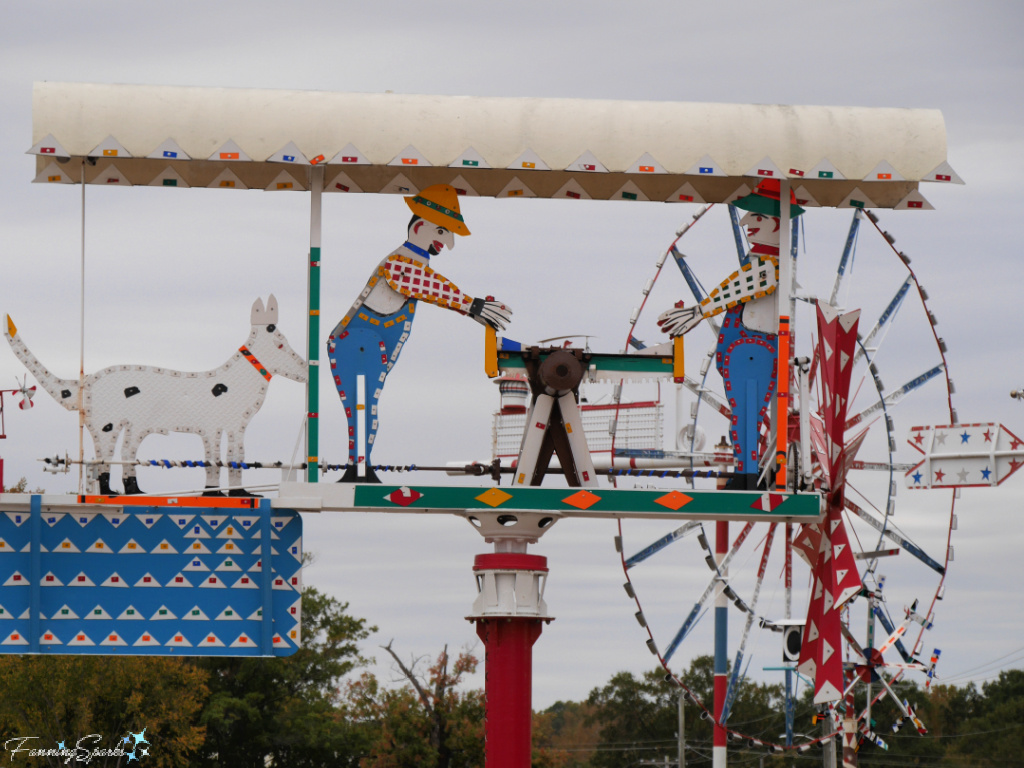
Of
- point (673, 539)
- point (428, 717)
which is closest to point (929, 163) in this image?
point (673, 539)

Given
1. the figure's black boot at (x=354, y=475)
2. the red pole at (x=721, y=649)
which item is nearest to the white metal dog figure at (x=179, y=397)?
the figure's black boot at (x=354, y=475)

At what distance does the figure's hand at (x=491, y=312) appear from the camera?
16172mm

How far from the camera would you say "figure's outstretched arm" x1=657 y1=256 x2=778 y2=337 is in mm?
16516

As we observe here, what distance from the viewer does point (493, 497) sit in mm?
15750

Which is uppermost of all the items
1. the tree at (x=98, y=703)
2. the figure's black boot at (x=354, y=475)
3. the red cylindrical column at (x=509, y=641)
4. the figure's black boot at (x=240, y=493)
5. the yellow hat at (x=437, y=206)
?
the yellow hat at (x=437, y=206)

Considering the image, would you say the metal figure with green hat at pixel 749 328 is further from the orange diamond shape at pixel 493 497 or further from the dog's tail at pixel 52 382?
the dog's tail at pixel 52 382

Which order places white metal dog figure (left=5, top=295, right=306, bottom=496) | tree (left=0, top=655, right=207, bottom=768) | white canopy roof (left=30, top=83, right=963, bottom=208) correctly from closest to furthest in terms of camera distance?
white canopy roof (left=30, top=83, right=963, bottom=208), white metal dog figure (left=5, top=295, right=306, bottom=496), tree (left=0, top=655, right=207, bottom=768)

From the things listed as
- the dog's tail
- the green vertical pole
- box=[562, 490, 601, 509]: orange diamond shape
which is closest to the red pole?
box=[562, 490, 601, 509]: orange diamond shape

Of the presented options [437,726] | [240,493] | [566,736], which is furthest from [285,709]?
[240,493]

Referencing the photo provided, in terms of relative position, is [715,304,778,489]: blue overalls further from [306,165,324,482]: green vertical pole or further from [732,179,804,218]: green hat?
[306,165,324,482]: green vertical pole

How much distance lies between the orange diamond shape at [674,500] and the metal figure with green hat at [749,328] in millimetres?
935

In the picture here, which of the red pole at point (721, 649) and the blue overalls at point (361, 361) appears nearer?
the blue overalls at point (361, 361)

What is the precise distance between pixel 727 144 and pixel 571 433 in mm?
3146

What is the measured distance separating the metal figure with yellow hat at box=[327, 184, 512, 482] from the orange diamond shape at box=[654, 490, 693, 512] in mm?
2258
